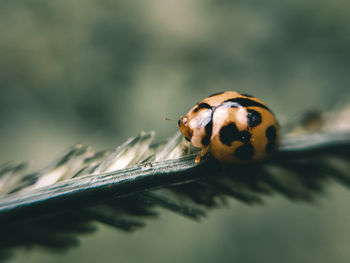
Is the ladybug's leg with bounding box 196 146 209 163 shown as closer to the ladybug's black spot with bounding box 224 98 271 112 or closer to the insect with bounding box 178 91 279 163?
the insect with bounding box 178 91 279 163

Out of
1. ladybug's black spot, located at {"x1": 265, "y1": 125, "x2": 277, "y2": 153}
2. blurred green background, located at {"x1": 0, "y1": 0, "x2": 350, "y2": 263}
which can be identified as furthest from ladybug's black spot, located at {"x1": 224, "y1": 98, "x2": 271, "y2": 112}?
blurred green background, located at {"x1": 0, "y1": 0, "x2": 350, "y2": 263}

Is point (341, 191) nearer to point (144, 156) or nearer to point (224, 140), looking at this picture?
point (224, 140)

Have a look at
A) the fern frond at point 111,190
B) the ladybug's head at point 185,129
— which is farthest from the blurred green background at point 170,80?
the fern frond at point 111,190

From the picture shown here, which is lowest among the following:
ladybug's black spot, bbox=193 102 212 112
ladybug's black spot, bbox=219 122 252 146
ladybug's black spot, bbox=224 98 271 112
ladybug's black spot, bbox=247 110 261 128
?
ladybug's black spot, bbox=219 122 252 146

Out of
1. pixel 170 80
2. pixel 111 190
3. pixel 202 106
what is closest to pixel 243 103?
pixel 202 106

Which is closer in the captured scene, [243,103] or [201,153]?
[201,153]

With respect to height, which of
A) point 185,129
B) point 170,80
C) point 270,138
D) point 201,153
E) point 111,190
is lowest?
point 111,190

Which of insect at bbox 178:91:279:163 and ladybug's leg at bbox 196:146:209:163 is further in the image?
insect at bbox 178:91:279:163

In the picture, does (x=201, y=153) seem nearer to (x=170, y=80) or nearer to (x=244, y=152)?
(x=244, y=152)
